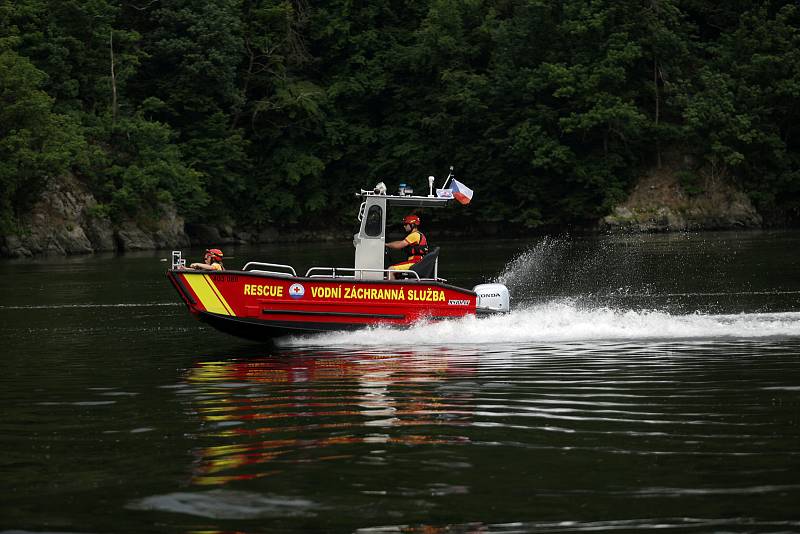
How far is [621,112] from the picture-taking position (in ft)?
211

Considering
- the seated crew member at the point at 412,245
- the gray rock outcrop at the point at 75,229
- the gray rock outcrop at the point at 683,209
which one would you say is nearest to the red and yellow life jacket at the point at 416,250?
the seated crew member at the point at 412,245

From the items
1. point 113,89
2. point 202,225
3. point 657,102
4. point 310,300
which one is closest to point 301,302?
point 310,300

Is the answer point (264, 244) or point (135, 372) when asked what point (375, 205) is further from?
point (264, 244)

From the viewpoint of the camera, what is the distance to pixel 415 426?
1167 centimetres

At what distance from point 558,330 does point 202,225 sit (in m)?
49.1

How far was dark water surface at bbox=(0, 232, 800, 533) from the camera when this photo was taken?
8555 millimetres

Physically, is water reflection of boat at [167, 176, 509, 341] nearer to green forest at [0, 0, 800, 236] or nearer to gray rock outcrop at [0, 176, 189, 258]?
gray rock outcrop at [0, 176, 189, 258]

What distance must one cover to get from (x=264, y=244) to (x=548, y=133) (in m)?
17.2

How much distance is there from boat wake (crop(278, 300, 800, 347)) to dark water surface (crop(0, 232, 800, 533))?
0.05m

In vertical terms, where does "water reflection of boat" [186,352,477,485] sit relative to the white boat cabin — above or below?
below

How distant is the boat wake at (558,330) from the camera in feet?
63.6

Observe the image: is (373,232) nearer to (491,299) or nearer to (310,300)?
(310,300)

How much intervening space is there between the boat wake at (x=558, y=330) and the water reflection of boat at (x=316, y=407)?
5.36 ft

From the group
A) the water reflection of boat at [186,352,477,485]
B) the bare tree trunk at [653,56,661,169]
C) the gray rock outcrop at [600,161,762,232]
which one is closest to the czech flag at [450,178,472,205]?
the water reflection of boat at [186,352,477,485]
